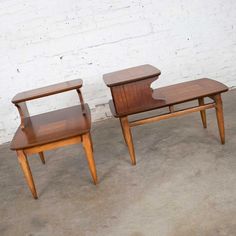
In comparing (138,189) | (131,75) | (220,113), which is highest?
(131,75)

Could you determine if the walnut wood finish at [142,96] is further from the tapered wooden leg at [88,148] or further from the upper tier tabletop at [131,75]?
the tapered wooden leg at [88,148]

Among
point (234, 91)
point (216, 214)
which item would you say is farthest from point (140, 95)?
point (234, 91)

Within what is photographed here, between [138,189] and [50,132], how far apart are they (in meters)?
0.78

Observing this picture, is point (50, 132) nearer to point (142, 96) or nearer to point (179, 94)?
point (142, 96)

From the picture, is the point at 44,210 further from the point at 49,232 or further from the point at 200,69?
the point at 200,69

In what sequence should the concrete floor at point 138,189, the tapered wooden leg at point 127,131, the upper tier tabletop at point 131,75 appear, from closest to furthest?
the concrete floor at point 138,189, the upper tier tabletop at point 131,75, the tapered wooden leg at point 127,131

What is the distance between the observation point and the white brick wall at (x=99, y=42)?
11.1 feet

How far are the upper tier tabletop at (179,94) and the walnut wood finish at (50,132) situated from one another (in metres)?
0.33

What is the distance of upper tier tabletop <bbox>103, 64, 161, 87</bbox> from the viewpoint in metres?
2.32

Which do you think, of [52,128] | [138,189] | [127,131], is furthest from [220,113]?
[52,128]

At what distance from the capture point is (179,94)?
2570 mm

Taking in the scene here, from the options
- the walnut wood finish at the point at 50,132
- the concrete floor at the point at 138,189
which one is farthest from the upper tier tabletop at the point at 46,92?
the concrete floor at the point at 138,189

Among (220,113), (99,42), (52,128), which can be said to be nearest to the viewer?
(52,128)

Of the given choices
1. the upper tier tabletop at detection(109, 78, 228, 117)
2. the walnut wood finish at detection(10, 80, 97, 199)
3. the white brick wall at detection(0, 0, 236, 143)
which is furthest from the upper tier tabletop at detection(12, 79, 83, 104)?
the white brick wall at detection(0, 0, 236, 143)
